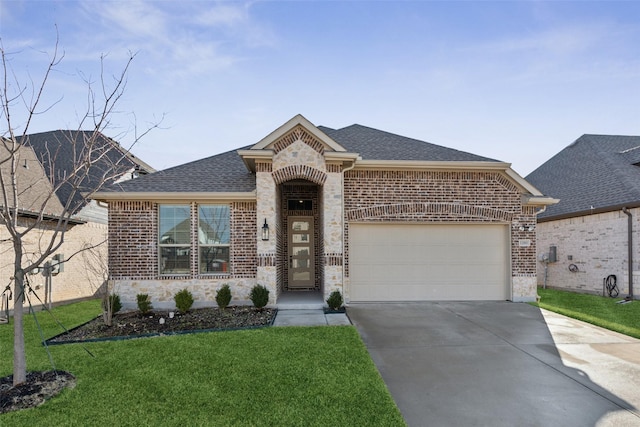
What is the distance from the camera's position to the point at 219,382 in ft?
14.1

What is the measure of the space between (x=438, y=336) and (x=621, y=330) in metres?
3.78

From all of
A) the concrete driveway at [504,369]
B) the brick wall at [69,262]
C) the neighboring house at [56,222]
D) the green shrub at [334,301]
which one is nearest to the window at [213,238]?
the neighboring house at [56,222]

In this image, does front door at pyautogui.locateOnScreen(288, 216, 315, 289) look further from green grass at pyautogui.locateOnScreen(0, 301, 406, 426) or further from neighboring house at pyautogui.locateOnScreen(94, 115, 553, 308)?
green grass at pyautogui.locateOnScreen(0, 301, 406, 426)

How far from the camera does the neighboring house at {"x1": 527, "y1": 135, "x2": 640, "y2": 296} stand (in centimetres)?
1103

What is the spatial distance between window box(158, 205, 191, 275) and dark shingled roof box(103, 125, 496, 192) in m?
0.60

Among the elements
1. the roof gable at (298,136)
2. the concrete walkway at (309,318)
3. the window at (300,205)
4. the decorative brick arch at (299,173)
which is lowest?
the concrete walkway at (309,318)

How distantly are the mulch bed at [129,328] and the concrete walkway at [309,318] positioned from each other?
0.26m

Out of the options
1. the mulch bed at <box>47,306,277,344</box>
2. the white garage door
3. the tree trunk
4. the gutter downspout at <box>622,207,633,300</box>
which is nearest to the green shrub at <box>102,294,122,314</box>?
the mulch bed at <box>47,306,277,344</box>

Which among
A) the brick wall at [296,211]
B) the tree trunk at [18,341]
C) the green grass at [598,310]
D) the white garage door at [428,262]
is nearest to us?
the tree trunk at [18,341]

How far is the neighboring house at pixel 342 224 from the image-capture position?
883 centimetres

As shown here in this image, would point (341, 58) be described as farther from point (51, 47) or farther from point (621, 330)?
point (621, 330)

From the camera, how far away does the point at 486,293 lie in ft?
32.4

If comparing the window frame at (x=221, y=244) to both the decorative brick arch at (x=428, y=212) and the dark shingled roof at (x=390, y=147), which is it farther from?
the dark shingled roof at (x=390, y=147)

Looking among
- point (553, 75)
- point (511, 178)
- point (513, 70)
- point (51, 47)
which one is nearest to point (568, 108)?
point (553, 75)
